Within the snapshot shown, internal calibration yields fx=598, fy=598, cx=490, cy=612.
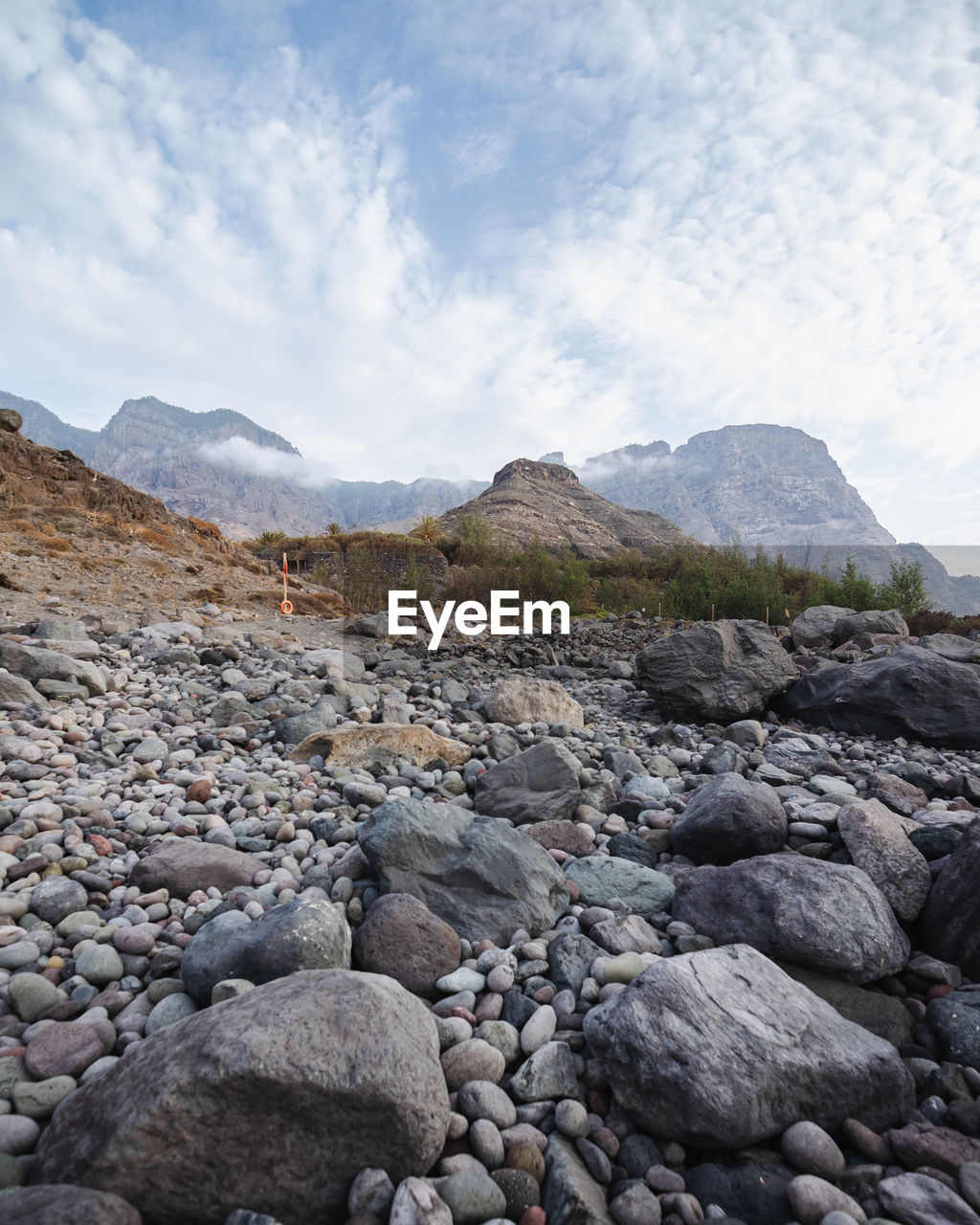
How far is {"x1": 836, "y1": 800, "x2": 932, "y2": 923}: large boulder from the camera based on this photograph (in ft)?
7.68

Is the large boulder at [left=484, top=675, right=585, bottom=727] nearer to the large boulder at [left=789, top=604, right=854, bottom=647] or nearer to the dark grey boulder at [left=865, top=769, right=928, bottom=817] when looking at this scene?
the dark grey boulder at [left=865, top=769, right=928, bottom=817]

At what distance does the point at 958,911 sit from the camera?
2.19 meters

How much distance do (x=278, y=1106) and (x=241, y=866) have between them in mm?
1499

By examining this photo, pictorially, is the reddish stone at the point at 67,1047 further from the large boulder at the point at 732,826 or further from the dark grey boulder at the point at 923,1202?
the large boulder at the point at 732,826

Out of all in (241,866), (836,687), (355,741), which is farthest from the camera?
(836,687)

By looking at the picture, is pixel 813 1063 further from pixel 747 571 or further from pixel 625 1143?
pixel 747 571

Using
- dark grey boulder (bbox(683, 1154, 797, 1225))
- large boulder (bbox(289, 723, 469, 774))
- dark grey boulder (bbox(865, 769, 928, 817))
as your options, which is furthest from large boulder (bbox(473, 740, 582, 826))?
dark grey boulder (bbox(683, 1154, 797, 1225))

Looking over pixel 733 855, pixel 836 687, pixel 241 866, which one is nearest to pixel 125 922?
pixel 241 866

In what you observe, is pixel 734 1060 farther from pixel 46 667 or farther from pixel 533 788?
pixel 46 667

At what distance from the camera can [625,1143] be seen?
1.55 metres

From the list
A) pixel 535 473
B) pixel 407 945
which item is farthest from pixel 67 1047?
pixel 535 473

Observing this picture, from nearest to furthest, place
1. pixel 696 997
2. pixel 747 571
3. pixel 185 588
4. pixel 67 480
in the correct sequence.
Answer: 1. pixel 696 997
2. pixel 185 588
3. pixel 747 571
4. pixel 67 480

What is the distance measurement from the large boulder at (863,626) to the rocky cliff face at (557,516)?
103 ft

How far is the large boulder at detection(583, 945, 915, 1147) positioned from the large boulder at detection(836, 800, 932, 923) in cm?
81
